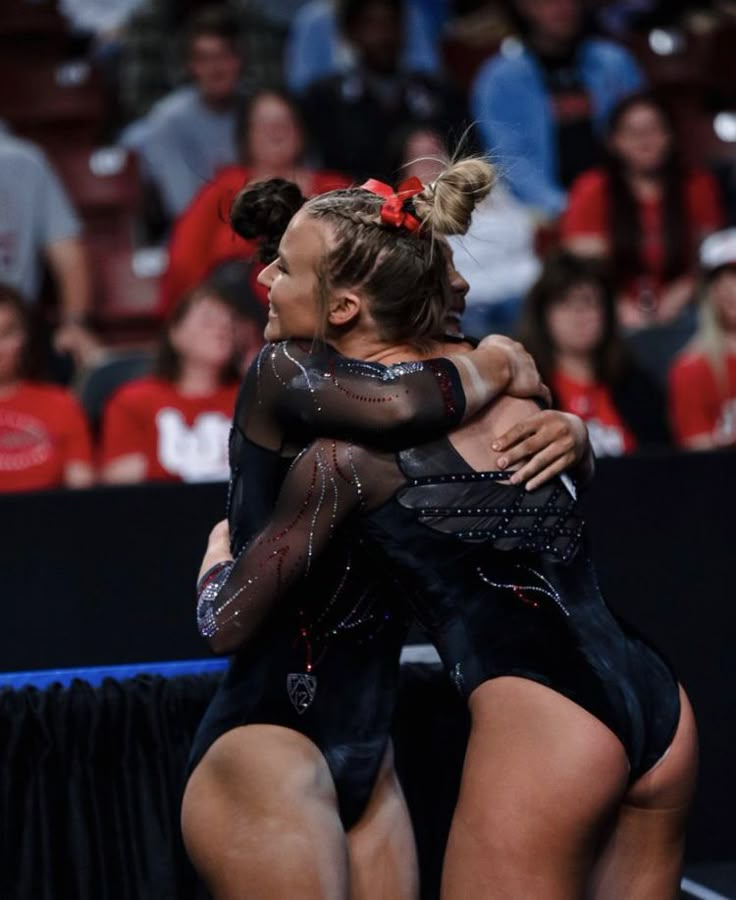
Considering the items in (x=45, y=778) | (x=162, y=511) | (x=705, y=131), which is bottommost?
(x=45, y=778)

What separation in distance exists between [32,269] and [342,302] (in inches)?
140

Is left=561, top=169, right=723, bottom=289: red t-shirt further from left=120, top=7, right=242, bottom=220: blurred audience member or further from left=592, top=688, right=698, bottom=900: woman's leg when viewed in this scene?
left=592, top=688, right=698, bottom=900: woman's leg

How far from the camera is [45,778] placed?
2426 mm

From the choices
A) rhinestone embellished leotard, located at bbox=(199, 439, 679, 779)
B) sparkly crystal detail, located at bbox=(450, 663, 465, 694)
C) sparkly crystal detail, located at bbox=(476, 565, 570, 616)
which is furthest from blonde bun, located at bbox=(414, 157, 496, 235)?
sparkly crystal detail, located at bbox=(450, 663, 465, 694)

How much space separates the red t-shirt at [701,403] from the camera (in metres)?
4.66

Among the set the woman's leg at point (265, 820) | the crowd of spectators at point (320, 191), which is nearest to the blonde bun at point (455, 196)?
the woman's leg at point (265, 820)

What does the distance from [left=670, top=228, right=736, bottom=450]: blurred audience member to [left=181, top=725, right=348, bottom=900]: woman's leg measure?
9.33ft

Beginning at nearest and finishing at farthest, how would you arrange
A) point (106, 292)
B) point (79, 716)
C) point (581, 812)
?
point (581, 812) → point (79, 716) → point (106, 292)

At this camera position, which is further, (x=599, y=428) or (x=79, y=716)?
(x=599, y=428)

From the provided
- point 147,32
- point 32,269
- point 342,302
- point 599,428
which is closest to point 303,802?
point 342,302

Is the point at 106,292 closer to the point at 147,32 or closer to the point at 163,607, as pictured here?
the point at 147,32

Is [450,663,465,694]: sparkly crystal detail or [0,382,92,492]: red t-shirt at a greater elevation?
[450,663,465,694]: sparkly crystal detail

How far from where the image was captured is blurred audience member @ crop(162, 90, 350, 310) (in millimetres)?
5121

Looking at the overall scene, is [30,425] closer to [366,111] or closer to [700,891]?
[700,891]
